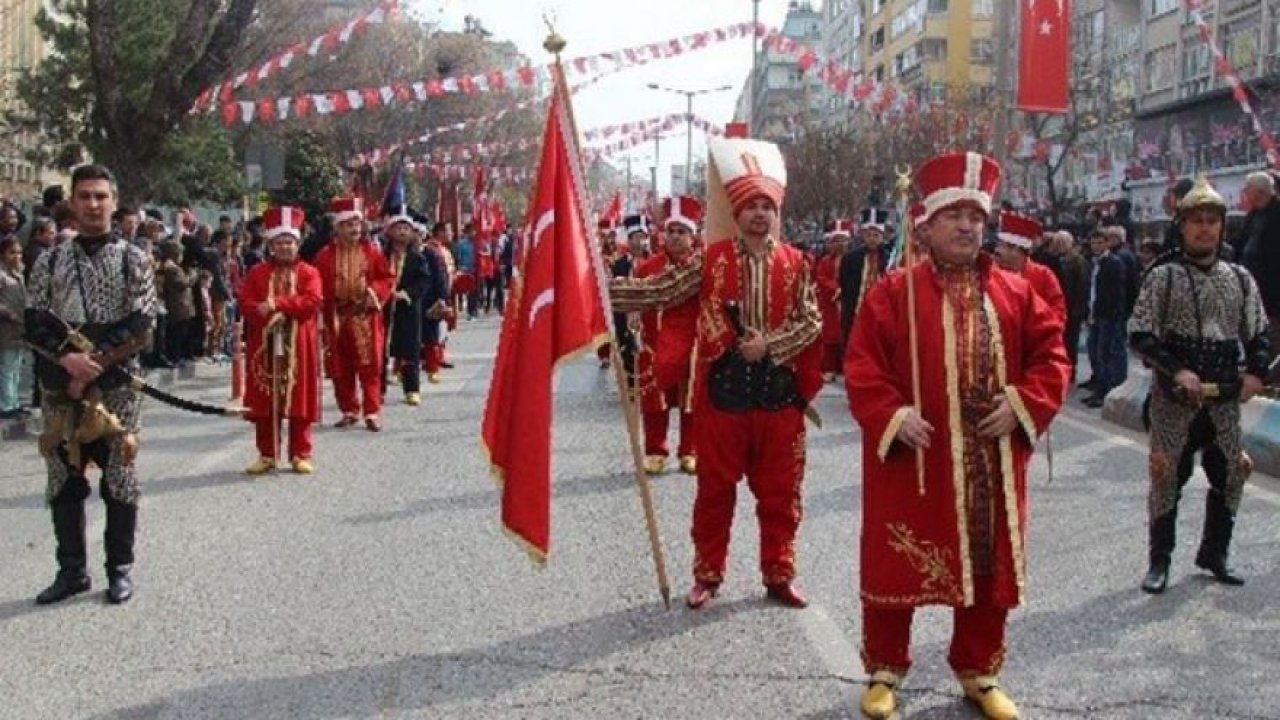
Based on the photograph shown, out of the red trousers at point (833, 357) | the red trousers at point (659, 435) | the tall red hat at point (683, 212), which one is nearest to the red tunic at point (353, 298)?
the red trousers at point (659, 435)

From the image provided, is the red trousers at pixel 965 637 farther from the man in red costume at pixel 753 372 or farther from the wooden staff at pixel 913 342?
the man in red costume at pixel 753 372

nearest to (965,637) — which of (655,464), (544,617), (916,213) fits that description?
(916,213)

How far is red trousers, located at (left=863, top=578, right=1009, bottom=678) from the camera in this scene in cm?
530

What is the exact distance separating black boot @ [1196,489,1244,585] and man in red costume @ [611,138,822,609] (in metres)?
2.04

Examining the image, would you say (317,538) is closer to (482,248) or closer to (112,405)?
(112,405)

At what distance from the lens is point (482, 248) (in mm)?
33688

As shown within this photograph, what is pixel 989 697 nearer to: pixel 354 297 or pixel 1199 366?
pixel 1199 366

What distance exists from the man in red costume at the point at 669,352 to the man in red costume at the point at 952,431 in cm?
194

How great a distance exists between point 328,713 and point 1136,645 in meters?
3.12

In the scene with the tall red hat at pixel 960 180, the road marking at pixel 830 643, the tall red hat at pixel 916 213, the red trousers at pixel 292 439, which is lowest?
the road marking at pixel 830 643

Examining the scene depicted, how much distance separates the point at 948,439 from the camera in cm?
520

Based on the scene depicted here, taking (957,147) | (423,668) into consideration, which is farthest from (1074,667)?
(957,147)

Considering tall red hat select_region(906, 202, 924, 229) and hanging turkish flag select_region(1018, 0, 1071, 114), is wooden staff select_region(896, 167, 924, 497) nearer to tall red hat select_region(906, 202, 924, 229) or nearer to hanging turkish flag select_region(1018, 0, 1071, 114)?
tall red hat select_region(906, 202, 924, 229)

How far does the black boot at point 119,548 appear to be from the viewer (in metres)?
6.86
